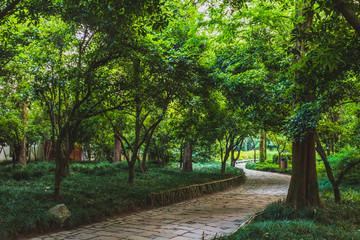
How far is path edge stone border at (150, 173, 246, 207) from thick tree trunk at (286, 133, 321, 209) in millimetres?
4031

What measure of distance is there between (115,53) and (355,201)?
8.22 meters

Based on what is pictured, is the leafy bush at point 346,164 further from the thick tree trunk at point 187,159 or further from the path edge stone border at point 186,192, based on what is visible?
the thick tree trunk at point 187,159

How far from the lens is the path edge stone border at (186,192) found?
31.4 ft

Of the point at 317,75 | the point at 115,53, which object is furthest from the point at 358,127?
the point at 115,53

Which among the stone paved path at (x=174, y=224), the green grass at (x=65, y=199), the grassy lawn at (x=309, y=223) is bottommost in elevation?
the stone paved path at (x=174, y=224)

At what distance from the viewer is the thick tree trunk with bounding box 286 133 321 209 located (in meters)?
7.74

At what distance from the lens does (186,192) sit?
11055 millimetres

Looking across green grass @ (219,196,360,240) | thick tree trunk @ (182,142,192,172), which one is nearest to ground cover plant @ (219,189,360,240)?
green grass @ (219,196,360,240)

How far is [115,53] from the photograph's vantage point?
6.96 m

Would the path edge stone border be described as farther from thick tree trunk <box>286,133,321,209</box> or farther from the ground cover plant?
thick tree trunk <box>286,133,321,209</box>

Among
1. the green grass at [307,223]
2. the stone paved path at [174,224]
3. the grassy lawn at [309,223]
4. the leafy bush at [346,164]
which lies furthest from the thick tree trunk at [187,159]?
the green grass at [307,223]

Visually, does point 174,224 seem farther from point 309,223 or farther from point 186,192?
point 186,192

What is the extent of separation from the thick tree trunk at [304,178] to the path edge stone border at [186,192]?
4.03 meters

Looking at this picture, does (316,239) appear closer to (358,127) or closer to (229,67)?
(229,67)
